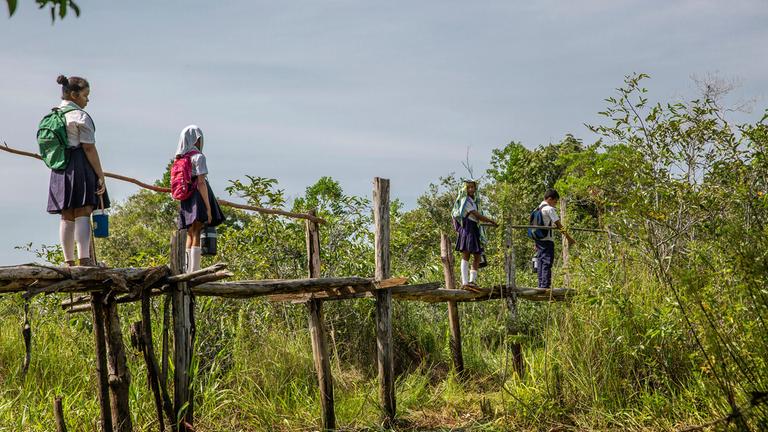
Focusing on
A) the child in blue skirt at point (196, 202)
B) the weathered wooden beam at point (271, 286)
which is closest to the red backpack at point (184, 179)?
the child in blue skirt at point (196, 202)

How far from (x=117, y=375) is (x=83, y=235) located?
1.02 metres

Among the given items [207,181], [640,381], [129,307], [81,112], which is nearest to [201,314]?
[129,307]

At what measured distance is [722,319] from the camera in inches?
249

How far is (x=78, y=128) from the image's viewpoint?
240 inches

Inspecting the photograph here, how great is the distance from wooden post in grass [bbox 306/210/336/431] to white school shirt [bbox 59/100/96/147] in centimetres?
278

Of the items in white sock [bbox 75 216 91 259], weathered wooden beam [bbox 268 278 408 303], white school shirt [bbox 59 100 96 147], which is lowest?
weathered wooden beam [bbox 268 278 408 303]

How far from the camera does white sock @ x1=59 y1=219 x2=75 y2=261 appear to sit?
19.8 feet

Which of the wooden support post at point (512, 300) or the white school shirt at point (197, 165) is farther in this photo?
the wooden support post at point (512, 300)

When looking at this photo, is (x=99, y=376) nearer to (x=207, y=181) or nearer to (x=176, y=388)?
(x=176, y=388)

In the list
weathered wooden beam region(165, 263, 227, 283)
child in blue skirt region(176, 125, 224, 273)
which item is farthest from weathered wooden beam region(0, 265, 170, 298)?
child in blue skirt region(176, 125, 224, 273)

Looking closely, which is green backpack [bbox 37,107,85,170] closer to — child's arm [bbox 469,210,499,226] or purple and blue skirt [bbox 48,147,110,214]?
purple and blue skirt [bbox 48,147,110,214]

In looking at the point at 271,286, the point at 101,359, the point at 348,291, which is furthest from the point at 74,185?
the point at 348,291

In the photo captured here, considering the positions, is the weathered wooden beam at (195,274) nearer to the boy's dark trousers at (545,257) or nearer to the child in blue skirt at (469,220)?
the child in blue skirt at (469,220)

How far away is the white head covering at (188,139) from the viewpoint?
6.97 metres
